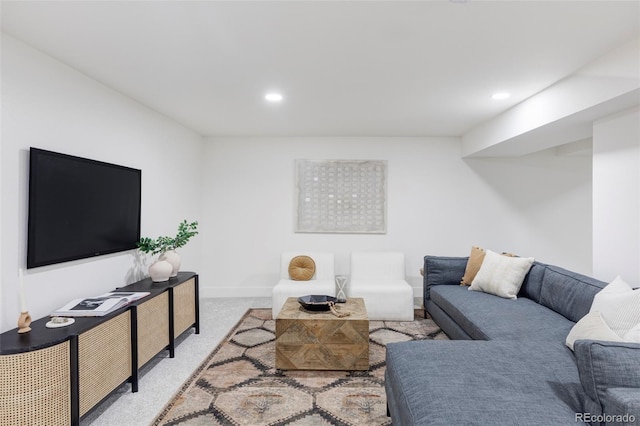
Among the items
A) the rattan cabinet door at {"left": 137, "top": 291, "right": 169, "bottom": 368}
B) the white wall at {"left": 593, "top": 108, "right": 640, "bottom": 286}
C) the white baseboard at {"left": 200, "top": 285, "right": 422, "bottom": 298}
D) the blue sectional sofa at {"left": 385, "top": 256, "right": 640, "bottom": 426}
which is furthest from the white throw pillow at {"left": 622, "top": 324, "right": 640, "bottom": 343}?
the white baseboard at {"left": 200, "top": 285, "right": 422, "bottom": 298}

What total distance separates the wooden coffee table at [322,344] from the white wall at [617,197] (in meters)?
2.05

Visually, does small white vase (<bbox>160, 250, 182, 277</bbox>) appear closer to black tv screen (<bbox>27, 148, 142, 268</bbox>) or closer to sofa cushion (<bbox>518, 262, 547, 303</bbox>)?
black tv screen (<bbox>27, 148, 142, 268</bbox>)

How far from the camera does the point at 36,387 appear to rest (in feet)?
5.67

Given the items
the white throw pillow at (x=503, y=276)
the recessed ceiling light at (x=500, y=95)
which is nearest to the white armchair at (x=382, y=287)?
the white throw pillow at (x=503, y=276)

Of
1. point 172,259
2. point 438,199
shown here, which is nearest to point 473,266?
point 438,199

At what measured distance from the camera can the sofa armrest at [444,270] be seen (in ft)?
12.8

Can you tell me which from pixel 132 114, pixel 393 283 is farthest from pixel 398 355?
pixel 132 114

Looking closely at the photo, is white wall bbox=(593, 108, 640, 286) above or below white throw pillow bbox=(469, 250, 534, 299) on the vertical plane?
above

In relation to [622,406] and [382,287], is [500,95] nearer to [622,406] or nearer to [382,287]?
[382,287]

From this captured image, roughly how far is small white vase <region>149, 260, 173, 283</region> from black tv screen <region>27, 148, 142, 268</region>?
0.99 ft

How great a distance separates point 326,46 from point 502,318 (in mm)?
2446

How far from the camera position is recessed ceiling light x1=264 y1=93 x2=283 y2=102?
317 cm

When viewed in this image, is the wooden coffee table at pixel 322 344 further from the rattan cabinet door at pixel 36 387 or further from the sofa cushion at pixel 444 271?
the sofa cushion at pixel 444 271

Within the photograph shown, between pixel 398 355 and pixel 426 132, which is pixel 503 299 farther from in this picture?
pixel 426 132
